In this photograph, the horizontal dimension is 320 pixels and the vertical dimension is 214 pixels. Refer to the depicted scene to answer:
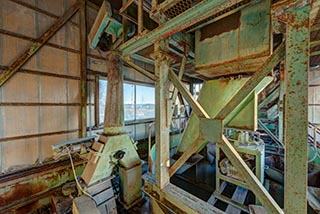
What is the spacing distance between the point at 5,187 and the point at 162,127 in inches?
119

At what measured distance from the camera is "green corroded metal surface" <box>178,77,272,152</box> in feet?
5.21

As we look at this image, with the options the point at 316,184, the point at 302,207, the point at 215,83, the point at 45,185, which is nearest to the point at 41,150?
the point at 45,185

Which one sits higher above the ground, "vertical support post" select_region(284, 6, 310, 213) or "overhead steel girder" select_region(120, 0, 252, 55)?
"overhead steel girder" select_region(120, 0, 252, 55)

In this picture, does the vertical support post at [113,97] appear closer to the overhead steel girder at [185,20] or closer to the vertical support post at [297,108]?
the overhead steel girder at [185,20]

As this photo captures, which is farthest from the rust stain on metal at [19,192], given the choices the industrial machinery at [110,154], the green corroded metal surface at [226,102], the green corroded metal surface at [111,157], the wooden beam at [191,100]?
the wooden beam at [191,100]

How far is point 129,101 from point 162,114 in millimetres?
2991

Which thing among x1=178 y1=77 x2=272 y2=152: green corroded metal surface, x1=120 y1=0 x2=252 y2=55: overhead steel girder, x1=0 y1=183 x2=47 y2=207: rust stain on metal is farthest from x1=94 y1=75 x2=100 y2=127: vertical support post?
x1=178 y1=77 x2=272 y2=152: green corroded metal surface

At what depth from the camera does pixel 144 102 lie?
496 cm

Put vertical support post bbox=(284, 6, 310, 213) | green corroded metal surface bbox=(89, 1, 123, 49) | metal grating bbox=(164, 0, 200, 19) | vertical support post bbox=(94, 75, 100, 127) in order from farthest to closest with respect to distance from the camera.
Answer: vertical support post bbox=(94, 75, 100, 127) → green corroded metal surface bbox=(89, 1, 123, 49) → metal grating bbox=(164, 0, 200, 19) → vertical support post bbox=(284, 6, 310, 213)

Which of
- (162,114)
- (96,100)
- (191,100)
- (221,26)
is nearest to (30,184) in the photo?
(96,100)

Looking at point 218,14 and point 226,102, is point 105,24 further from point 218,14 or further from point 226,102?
point 226,102

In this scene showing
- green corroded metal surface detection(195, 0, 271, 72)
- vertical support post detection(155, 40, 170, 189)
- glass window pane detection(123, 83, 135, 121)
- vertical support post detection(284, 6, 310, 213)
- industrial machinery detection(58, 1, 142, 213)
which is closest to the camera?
vertical support post detection(284, 6, 310, 213)

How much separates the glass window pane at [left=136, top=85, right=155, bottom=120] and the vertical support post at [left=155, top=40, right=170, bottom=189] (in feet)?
10.4

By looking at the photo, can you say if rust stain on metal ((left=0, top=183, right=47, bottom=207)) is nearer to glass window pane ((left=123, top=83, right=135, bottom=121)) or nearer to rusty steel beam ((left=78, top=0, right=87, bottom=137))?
rusty steel beam ((left=78, top=0, right=87, bottom=137))
